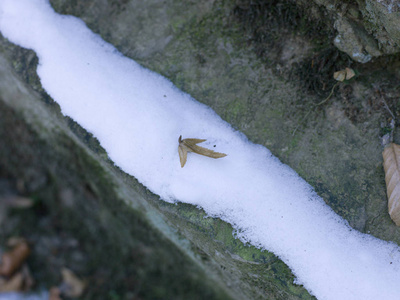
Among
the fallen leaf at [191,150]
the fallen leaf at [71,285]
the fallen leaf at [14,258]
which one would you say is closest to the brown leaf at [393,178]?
the fallen leaf at [191,150]

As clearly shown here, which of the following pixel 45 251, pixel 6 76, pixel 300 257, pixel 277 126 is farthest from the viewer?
pixel 45 251

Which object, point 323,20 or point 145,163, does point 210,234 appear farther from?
point 323,20

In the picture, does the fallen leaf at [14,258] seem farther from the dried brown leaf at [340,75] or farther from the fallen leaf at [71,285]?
the dried brown leaf at [340,75]

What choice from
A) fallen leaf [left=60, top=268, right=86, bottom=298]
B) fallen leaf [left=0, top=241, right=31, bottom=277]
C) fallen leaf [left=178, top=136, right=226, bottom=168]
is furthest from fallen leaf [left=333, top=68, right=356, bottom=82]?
fallen leaf [left=0, top=241, right=31, bottom=277]

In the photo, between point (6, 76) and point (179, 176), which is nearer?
point (179, 176)

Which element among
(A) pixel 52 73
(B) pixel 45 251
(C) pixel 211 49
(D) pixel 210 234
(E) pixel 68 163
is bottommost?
(B) pixel 45 251

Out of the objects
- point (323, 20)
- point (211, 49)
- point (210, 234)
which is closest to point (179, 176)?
point (210, 234)

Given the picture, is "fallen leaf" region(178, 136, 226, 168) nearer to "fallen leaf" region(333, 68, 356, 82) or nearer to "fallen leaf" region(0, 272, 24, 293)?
"fallen leaf" region(333, 68, 356, 82)
